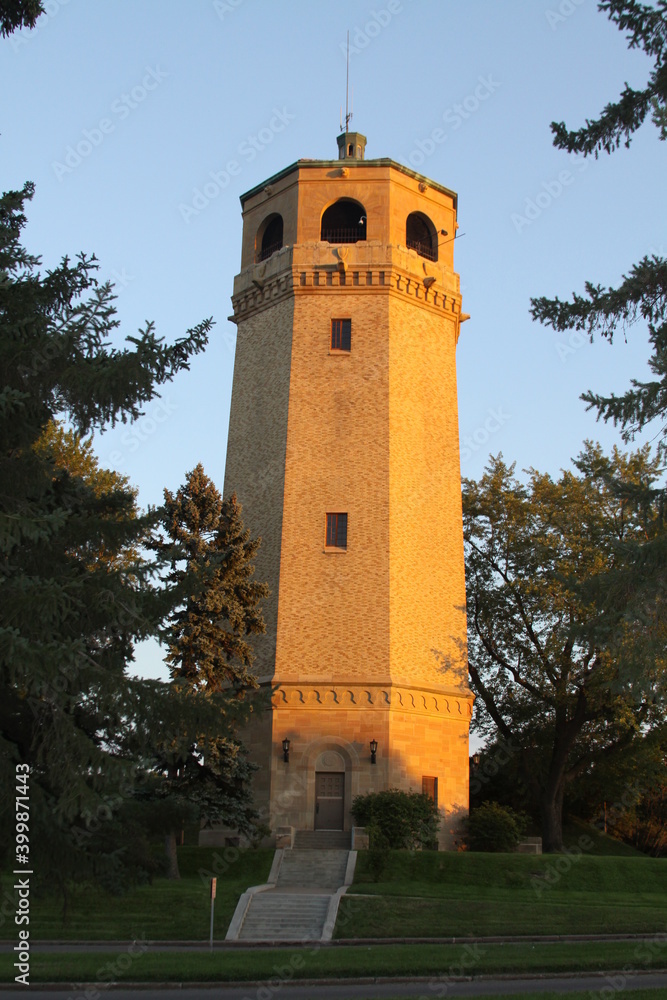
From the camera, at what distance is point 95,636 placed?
11.9 m

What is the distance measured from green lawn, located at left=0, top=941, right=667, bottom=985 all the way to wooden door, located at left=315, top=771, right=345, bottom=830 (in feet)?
33.4

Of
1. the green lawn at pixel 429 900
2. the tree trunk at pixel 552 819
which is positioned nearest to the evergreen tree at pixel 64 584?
the green lawn at pixel 429 900

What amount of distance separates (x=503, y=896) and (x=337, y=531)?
36.0 feet

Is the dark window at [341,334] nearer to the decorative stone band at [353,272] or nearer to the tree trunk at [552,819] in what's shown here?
the decorative stone band at [353,272]

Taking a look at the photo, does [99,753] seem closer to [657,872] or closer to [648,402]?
[648,402]

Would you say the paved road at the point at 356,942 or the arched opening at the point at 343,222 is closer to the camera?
the paved road at the point at 356,942

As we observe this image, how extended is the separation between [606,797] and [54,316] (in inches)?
1179

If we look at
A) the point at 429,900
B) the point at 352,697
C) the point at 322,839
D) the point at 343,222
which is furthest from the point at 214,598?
the point at 343,222

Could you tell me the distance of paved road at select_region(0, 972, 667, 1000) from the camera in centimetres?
1341

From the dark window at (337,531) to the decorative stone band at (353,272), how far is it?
273 inches

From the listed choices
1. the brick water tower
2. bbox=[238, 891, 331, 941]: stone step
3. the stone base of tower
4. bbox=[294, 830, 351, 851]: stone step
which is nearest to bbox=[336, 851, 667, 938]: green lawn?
bbox=[238, 891, 331, 941]: stone step

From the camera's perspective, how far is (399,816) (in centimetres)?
2634

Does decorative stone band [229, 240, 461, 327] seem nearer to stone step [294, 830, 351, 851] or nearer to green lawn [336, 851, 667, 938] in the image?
stone step [294, 830, 351, 851]

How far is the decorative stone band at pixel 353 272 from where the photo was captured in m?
32.0
